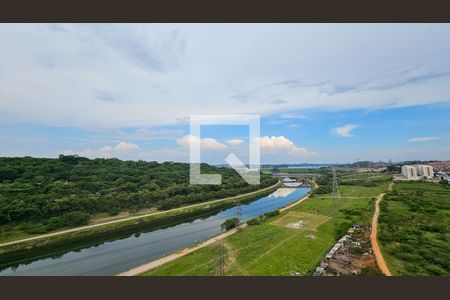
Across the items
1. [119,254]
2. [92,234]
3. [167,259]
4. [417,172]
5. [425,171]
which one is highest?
[425,171]

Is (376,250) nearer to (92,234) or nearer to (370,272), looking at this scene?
(370,272)

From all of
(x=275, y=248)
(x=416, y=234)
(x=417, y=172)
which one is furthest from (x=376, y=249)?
(x=417, y=172)

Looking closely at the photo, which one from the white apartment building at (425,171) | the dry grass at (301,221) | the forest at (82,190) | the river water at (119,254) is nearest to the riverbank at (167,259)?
the river water at (119,254)

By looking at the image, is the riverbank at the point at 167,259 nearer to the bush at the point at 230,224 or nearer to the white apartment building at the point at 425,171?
the bush at the point at 230,224

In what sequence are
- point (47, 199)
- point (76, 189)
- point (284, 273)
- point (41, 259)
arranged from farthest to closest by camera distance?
point (76, 189), point (47, 199), point (41, 259), point (284, 273)

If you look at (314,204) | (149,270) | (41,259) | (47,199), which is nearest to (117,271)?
(149,270)

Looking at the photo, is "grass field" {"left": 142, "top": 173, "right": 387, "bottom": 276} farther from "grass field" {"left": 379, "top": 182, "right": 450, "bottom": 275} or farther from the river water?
the river water

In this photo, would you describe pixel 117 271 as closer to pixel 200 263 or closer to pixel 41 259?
pixel 200 263
